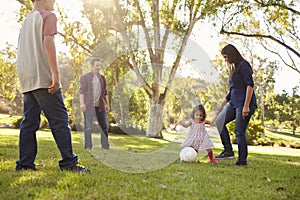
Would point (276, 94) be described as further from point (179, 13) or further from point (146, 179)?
point (146, 179)

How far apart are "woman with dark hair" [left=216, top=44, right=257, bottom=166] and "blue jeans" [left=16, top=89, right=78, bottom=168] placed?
8.03ft

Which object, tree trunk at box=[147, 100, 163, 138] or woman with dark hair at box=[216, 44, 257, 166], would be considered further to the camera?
woman with dark hair at box=[216, 44, 257, 166]

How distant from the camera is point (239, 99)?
17.1 ft

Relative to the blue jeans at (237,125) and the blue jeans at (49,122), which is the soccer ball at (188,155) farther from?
the blue jeans at (49,122)

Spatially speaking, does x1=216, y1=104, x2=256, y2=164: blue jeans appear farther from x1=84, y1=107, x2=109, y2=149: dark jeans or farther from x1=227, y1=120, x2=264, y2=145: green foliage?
x1=227, y1=120, x2=264, y2=145: green foliage

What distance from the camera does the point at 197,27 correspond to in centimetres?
1598

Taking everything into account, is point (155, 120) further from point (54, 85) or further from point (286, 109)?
point (286, 109)

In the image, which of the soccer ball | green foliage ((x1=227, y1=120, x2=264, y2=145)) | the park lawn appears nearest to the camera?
the park lawn

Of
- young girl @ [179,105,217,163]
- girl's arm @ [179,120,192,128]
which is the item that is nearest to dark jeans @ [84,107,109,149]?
girl's arm @ [179,120,192,128]

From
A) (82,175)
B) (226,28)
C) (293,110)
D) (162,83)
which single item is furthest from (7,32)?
(293,110)

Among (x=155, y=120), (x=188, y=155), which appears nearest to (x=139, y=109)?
(x=155, y=120)

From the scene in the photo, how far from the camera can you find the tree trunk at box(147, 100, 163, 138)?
183 inches

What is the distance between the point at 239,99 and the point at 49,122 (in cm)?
283

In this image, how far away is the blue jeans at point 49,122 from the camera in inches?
143
